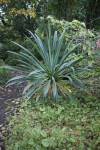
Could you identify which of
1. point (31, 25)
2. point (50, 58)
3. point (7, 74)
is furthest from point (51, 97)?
point (31, 25)

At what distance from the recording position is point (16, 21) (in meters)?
7.77

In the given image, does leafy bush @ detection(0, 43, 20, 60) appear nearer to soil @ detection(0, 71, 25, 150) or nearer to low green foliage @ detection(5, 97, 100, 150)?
soil @ detection(0, 71, 25, 150)

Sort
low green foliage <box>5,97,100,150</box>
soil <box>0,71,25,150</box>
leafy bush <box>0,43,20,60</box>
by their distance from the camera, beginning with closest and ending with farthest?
low green foliage <box>5,97,100,150</box> → soil <box>0,71,25,150</box> → leafy bush <box>0,43,20,60</box>

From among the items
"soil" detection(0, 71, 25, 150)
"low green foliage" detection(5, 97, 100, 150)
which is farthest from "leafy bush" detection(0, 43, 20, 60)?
"low green foliage" detection(5, 97, 100, 150)

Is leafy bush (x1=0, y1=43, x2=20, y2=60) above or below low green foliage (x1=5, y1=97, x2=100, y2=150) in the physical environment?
above

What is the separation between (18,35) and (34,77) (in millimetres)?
6363

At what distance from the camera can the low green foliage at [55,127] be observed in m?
1.61

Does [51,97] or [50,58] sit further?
[50,58]

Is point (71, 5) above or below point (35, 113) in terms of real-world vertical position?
above

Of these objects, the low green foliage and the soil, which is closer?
the low green foliage

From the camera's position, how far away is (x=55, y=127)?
6.23 ft

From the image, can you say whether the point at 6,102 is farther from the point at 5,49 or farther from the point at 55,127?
the point at 5,49

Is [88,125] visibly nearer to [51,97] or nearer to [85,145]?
[85,145]

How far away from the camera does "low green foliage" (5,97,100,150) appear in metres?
1.61
